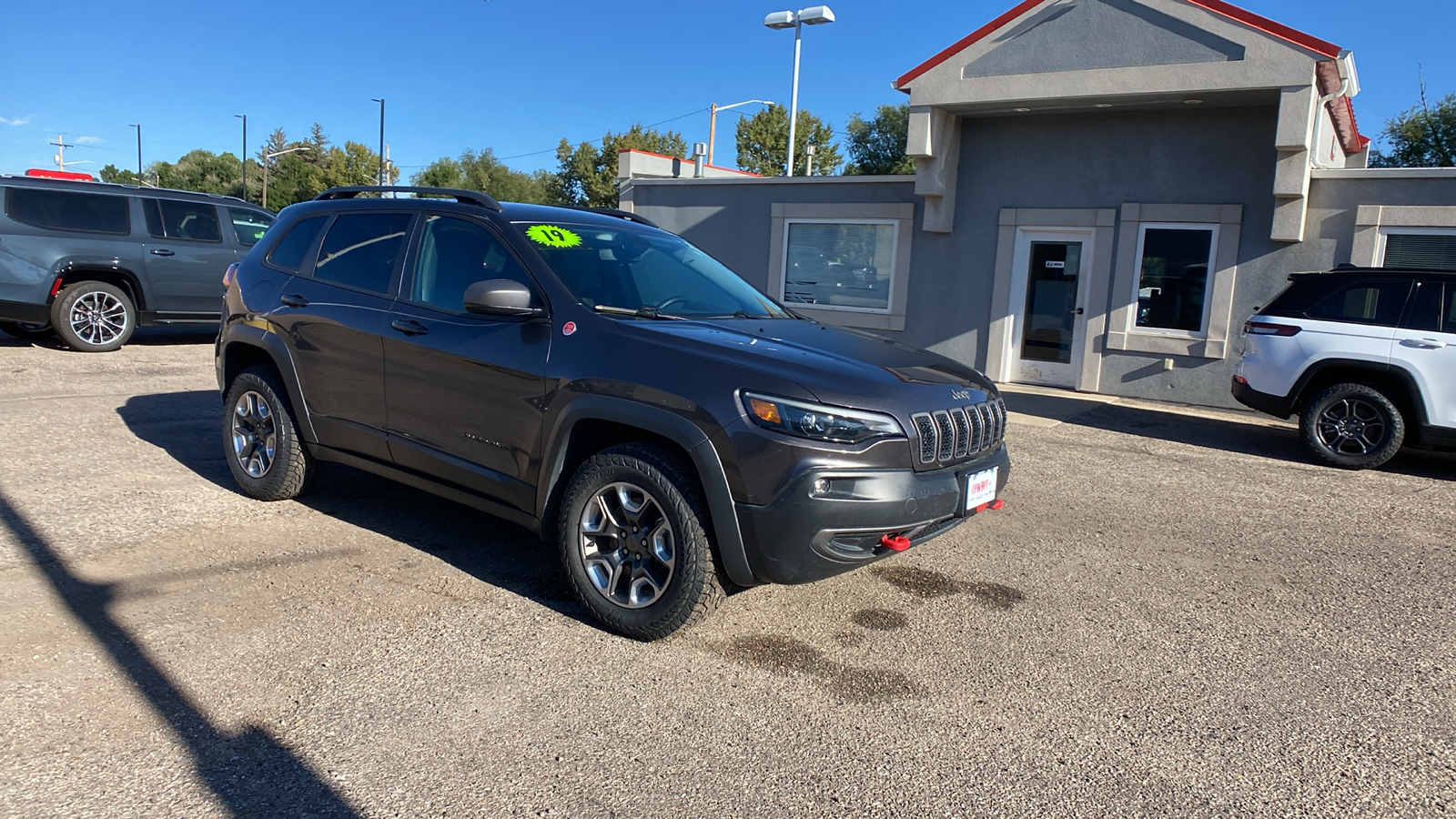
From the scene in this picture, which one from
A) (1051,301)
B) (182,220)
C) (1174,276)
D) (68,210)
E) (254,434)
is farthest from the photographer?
(1051,301)

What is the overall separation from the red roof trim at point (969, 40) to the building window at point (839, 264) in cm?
209

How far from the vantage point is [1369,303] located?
319 inches

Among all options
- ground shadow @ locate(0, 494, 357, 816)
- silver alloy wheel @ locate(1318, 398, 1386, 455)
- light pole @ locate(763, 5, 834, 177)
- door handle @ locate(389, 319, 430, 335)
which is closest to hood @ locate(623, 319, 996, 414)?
door handle @ locate(389, 319, 430, 335)

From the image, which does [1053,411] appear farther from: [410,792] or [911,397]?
[410,792]

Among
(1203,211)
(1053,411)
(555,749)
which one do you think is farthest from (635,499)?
(1203,211)

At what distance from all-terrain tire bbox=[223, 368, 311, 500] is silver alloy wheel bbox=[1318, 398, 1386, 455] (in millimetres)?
7969

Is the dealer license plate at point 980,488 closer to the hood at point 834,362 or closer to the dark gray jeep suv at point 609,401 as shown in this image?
the dark gray jeep suv at point 609,401

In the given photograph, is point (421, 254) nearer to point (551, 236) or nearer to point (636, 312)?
point (551, 236)

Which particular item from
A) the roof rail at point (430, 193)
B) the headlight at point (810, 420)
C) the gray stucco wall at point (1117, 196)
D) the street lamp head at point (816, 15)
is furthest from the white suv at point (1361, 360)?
the street lamp head at point (816, 15)

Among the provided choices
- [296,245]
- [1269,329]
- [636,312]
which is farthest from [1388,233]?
[296,245]

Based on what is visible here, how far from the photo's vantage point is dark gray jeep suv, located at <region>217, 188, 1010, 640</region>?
3.58 meters

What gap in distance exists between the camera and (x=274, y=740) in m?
3.04

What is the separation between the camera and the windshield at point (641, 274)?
4.41 meters

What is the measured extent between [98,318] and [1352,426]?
521 inches
